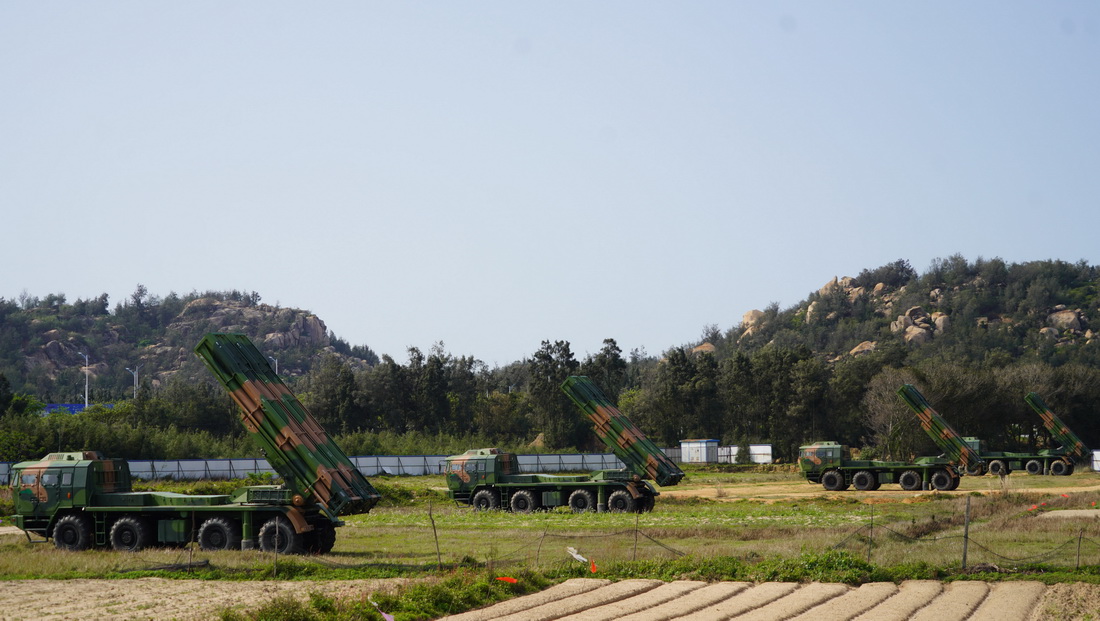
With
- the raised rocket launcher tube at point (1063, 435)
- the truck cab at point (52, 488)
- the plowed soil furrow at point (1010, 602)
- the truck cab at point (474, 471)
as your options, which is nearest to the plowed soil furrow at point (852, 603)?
the plowed soil furrow at point (1010, 602)

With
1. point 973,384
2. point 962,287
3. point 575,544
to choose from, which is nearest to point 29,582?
point 575,544

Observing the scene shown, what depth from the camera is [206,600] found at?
1738cm

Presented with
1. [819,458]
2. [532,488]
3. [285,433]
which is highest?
[285,433]

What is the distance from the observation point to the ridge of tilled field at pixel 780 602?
1611cm

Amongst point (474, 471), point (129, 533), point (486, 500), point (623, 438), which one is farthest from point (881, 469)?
point (129, 533)

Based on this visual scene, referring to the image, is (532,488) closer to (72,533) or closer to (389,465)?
(72,533)

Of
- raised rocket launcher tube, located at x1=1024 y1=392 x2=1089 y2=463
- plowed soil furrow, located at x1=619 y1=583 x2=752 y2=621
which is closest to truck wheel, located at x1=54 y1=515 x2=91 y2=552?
plowed soil furrow, located at x1=619 y1=583 x2=752 y2=621

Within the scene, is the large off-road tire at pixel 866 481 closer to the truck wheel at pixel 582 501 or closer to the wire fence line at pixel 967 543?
the truck wheel at pixel 582 501

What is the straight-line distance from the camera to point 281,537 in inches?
914

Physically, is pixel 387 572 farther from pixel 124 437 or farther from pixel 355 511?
pixel 124 437

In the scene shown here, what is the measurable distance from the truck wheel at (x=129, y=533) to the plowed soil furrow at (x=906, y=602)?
1617cm

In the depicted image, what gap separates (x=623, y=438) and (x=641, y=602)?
22.3 m

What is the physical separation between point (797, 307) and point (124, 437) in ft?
439

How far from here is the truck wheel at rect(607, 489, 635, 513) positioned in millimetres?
34281
